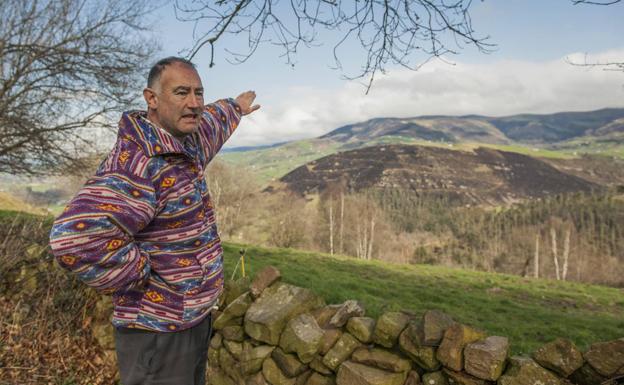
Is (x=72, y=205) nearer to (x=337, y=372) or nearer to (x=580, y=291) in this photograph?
(x=337, y=372)

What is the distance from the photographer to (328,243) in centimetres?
5534

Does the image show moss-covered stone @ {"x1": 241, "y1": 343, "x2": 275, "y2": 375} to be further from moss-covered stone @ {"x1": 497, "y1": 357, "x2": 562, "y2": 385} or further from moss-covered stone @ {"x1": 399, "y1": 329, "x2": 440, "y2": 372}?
moss-covered stone @ {"x1": 497, "y1": 357, "x2": 562, "y2": 385}

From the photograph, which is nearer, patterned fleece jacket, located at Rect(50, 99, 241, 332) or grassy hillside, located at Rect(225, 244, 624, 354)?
patterned fleece jacket, located at Rect(50, 99, 241, 332)

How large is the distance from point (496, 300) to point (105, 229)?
14.1 metres

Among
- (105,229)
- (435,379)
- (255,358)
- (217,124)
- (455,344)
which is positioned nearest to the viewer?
(105,229)

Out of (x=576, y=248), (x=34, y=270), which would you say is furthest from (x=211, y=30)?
(x=576, y=248)

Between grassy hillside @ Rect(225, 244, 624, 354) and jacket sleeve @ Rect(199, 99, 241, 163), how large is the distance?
348cm

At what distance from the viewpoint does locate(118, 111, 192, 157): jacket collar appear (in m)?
1.70

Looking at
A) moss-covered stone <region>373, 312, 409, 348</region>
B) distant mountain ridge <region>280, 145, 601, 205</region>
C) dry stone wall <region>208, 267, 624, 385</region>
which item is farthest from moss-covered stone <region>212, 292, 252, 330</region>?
distant mountain ridge <region>280, 145, 601, 205</region>

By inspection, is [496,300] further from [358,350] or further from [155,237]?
[155,237]

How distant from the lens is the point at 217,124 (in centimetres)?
260

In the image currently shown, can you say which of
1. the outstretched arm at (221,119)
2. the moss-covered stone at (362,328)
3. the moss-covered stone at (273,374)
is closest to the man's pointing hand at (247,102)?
the outstretched arm at (221,119)

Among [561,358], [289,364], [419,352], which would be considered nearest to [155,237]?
[419,352]

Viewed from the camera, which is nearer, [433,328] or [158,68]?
[158,68]
